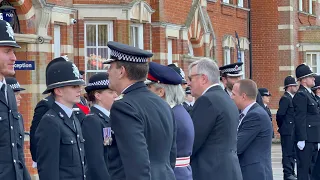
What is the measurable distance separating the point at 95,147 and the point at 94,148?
0.05ft

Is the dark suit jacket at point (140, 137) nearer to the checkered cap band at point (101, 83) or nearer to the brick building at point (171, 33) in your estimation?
the checkered cap band at point (101, 83)

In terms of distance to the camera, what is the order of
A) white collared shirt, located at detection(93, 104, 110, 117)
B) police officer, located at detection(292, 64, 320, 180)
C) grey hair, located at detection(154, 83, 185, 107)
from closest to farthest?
grey hair, located at detection(154, 83, 185, 107), white collared shirt, located at detection(93, 104, 110, 117), police officer, located at detection(292, 64, 320, 180)

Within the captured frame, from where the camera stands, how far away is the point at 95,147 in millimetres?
9867

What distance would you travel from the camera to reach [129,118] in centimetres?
721

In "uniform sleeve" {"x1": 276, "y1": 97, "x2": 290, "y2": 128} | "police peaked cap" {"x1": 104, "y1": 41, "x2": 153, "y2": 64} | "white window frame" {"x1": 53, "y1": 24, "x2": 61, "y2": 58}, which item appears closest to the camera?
"police peaked cap" {"x1": 104, "y1": 41, "x2": 153, "y2": 64}

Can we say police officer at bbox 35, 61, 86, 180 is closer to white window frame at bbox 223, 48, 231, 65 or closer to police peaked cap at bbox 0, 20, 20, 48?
police peaked cap at bbox 0, 20, 20, 48

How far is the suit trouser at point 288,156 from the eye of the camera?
22.8 meters

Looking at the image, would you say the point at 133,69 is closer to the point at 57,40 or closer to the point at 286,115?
the point at 57,40

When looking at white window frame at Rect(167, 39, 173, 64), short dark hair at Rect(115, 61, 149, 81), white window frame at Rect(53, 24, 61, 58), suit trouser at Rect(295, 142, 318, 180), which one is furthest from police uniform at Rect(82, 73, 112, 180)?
white window frame at Rect(167, 39, 173, 64)

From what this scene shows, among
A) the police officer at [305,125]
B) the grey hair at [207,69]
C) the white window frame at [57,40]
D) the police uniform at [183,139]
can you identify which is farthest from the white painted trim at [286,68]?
the police uniform at [183,139]

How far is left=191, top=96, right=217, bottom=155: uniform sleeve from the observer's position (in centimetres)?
955

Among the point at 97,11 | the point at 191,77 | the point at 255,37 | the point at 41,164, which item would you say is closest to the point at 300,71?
the point at 97,11

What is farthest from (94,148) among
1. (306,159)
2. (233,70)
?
(306,159)

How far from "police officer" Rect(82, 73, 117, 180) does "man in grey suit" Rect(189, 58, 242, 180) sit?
3.09 ft
